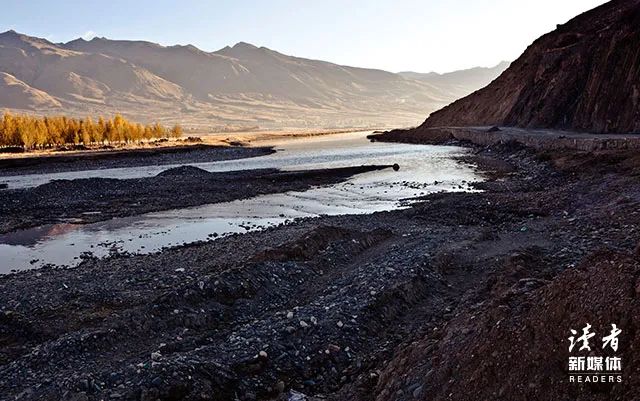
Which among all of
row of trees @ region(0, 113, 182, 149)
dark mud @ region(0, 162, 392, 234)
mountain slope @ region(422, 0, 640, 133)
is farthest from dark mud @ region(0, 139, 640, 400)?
row of trees @ region(0, 113, 182, 149)

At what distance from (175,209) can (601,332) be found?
28999 millimetres

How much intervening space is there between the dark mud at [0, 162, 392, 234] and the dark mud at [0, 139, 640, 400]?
13.0 meters

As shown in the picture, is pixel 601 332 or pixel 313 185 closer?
pixel 601 332

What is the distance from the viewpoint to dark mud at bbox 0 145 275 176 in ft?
213

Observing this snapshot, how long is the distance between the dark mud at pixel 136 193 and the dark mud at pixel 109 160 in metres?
21.9

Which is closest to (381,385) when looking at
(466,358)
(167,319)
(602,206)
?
(466,358)

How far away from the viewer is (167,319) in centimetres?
1270

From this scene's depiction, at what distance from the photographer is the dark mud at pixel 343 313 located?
761cm

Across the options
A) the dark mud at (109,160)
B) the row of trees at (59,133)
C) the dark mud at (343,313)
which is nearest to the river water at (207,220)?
the dark mud at (343,313)

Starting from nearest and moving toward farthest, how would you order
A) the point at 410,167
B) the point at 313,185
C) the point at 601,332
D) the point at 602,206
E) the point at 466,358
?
the point at 601,332, the point at 466,358, the point at 602,206, the point at 313,185, the point at 410,167

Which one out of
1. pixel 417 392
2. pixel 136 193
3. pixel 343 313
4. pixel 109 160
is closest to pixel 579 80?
pixel 136 193

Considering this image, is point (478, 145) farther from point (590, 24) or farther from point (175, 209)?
point (175, 209)

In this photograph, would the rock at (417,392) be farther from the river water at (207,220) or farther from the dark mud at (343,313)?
the river water at (207,220)

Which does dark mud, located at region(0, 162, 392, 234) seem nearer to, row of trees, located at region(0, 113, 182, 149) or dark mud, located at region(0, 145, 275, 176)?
dark mud, located at region(0, 145, 275, 176)
